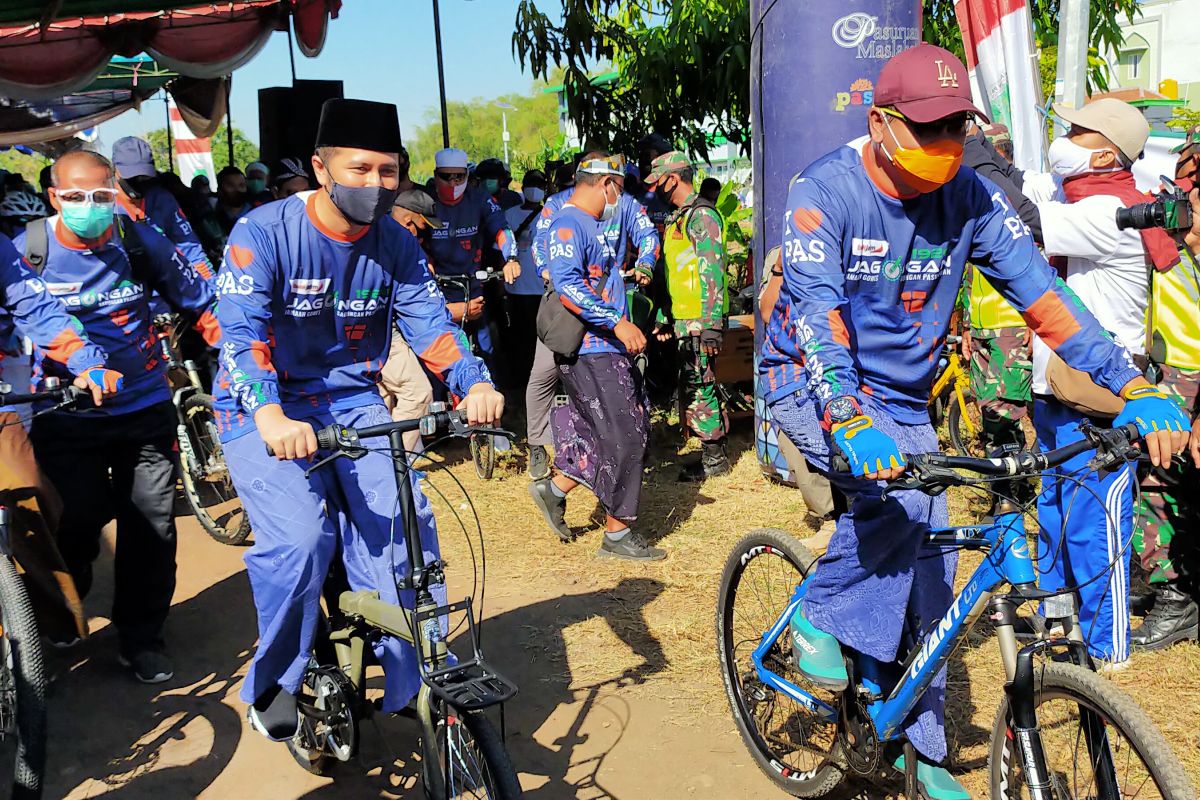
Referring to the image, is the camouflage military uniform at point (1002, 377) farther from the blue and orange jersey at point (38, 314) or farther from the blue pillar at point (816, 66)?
the blue and orange jersey at point (38, 314)

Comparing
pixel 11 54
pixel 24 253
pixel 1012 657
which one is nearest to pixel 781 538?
pixel 1012 657

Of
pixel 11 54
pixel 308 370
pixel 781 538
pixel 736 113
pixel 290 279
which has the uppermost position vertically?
pixel 11 54

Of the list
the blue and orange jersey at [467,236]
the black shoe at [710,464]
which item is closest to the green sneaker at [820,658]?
the black shoe at [710,464]

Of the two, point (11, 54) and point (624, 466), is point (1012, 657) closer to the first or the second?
point (624, 466)

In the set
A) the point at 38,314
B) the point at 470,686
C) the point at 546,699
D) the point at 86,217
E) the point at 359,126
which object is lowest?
the point at 546,699

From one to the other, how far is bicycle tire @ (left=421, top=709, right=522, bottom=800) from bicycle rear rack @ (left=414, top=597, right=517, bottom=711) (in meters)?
0.06

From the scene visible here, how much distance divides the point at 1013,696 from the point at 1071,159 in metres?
2.64

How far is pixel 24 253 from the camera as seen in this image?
505cm

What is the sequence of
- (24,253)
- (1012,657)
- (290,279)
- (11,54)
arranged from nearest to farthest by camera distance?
(1012,657)
(290,279)
(24,253)
(11,54)

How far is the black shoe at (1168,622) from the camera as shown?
491 centimetres

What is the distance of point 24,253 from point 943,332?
4.04 m

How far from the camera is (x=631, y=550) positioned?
21.0 feet

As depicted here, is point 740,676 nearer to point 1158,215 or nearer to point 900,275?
point 900,275

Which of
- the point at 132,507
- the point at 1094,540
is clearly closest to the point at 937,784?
the point at 1094,540
